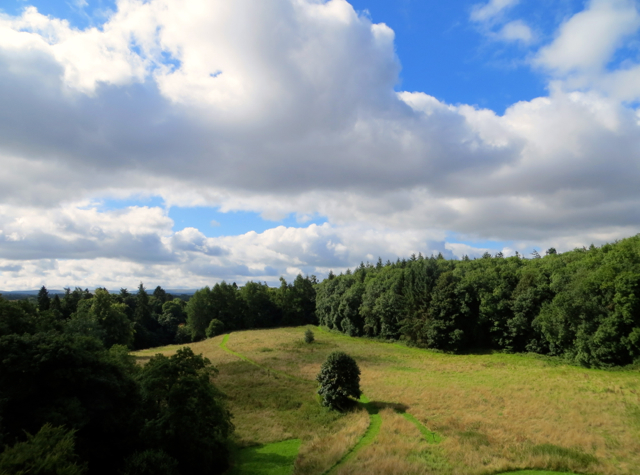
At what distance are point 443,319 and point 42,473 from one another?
59.6 m

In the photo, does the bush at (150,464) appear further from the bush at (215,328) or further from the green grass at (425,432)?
the bush at (215,328)

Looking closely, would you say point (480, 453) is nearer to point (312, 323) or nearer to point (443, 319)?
point (443, 319)

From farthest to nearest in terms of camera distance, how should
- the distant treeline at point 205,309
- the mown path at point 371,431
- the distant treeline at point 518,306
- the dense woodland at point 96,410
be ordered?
1. the distant treeline at point 205,309
2. the distant treeline at point 518,306
3. the mown path at point 371,431
4. the dense woodland at point 96,410

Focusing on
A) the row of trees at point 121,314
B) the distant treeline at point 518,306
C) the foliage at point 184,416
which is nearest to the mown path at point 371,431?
the foliage at point 184,416

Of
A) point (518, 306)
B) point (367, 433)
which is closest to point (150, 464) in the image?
point (367, 433)

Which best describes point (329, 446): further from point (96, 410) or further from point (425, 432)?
point (96, 410)

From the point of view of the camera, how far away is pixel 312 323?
115625mm

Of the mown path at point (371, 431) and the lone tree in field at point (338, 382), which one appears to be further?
the lone tree in field at point (338, 382)

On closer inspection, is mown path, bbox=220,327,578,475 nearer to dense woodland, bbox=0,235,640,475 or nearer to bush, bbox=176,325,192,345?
dense woodland, bbox=0,235,640,475

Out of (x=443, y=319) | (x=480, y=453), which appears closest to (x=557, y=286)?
(x=443, y=319)

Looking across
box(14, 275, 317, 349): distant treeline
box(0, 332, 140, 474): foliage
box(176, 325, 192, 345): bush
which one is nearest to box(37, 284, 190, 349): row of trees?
box(14, 275, 317, 349): distant treeline

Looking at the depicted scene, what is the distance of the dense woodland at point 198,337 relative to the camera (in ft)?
56.6

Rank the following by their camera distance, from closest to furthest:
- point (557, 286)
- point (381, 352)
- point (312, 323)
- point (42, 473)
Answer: point (42, 473), point (557, 286), point (381, 352), point (312, 323)

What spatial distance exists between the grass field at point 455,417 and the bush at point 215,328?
48547mm
